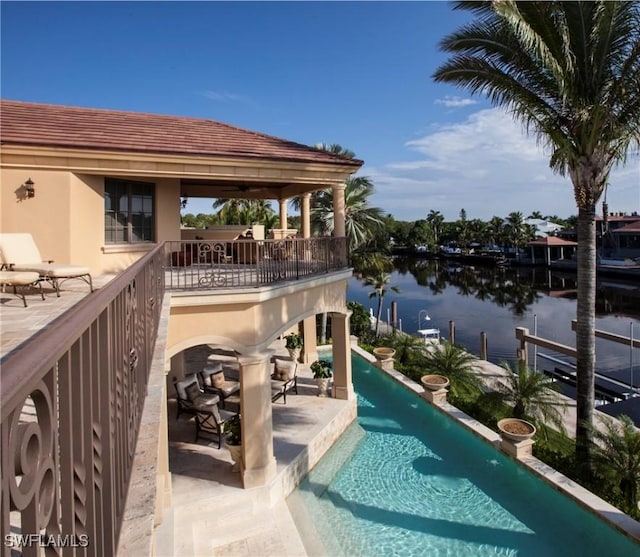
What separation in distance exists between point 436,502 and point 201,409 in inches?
246

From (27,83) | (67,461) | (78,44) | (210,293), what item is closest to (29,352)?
(67,461)

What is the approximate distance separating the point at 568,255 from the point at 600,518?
7684cm

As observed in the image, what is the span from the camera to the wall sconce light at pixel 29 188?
10.1 m

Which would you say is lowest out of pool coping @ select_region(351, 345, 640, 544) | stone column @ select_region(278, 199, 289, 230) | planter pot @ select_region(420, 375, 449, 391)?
pool coping @ select_region(351, 345, 640, 544)

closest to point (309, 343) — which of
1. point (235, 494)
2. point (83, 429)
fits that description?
point (235, 494)

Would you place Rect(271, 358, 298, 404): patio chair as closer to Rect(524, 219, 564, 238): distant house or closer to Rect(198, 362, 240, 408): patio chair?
Rect(198, 362, 240, 408): patio chair

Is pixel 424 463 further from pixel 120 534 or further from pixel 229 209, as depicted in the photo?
pixel 229 209

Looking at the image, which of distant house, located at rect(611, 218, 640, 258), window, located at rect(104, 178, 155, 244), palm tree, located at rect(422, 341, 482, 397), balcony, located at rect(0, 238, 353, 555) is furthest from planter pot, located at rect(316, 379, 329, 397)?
distant house, located at rect(611, 218, 640, 258)

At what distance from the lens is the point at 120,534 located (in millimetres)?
2041

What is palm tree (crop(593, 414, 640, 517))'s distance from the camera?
30.6ft

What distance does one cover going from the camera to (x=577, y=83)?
10.2m

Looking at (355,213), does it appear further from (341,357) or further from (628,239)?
(628,239)

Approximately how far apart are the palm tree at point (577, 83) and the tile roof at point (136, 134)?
440 cm

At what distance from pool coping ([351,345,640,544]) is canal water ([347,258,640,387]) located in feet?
35.0
